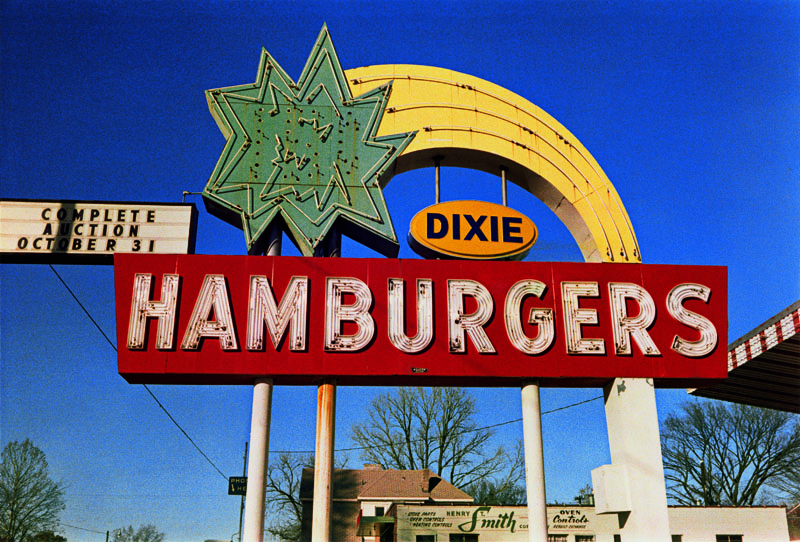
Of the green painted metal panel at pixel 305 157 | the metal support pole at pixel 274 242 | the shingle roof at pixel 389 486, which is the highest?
the green painted metal panel at pixel 305 157

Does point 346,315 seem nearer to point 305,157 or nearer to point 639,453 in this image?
point 305,157

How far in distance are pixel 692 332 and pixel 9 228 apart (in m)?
14.8

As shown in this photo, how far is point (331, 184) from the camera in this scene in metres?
15.5

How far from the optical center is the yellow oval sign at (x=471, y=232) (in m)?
15.5

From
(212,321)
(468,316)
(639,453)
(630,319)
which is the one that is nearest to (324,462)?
(212,321)

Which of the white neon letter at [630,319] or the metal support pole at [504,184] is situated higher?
the metal support pole at [504,184]

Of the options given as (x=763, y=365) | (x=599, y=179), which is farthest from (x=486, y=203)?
(x=763, y=365)

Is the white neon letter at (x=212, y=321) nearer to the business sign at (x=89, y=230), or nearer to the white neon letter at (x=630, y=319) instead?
the business sign at (x=89, y=230)

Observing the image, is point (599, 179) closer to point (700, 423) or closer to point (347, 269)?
point (347, 269)

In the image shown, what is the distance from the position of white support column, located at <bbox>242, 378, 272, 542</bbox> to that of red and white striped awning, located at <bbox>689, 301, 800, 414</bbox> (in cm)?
1160

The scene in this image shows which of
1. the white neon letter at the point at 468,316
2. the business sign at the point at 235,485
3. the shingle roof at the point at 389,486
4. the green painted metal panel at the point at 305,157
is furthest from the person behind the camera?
the business sign at the point at 235,485

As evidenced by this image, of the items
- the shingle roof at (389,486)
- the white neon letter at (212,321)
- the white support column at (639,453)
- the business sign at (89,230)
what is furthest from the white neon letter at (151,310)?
the shingle roof at (389,486)

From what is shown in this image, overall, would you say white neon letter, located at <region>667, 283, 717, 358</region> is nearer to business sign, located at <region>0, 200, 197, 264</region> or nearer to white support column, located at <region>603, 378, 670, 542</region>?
white support column, located at <region>603, 378, 670, 542</region>

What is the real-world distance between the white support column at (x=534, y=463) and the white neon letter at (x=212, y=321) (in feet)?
19.4
